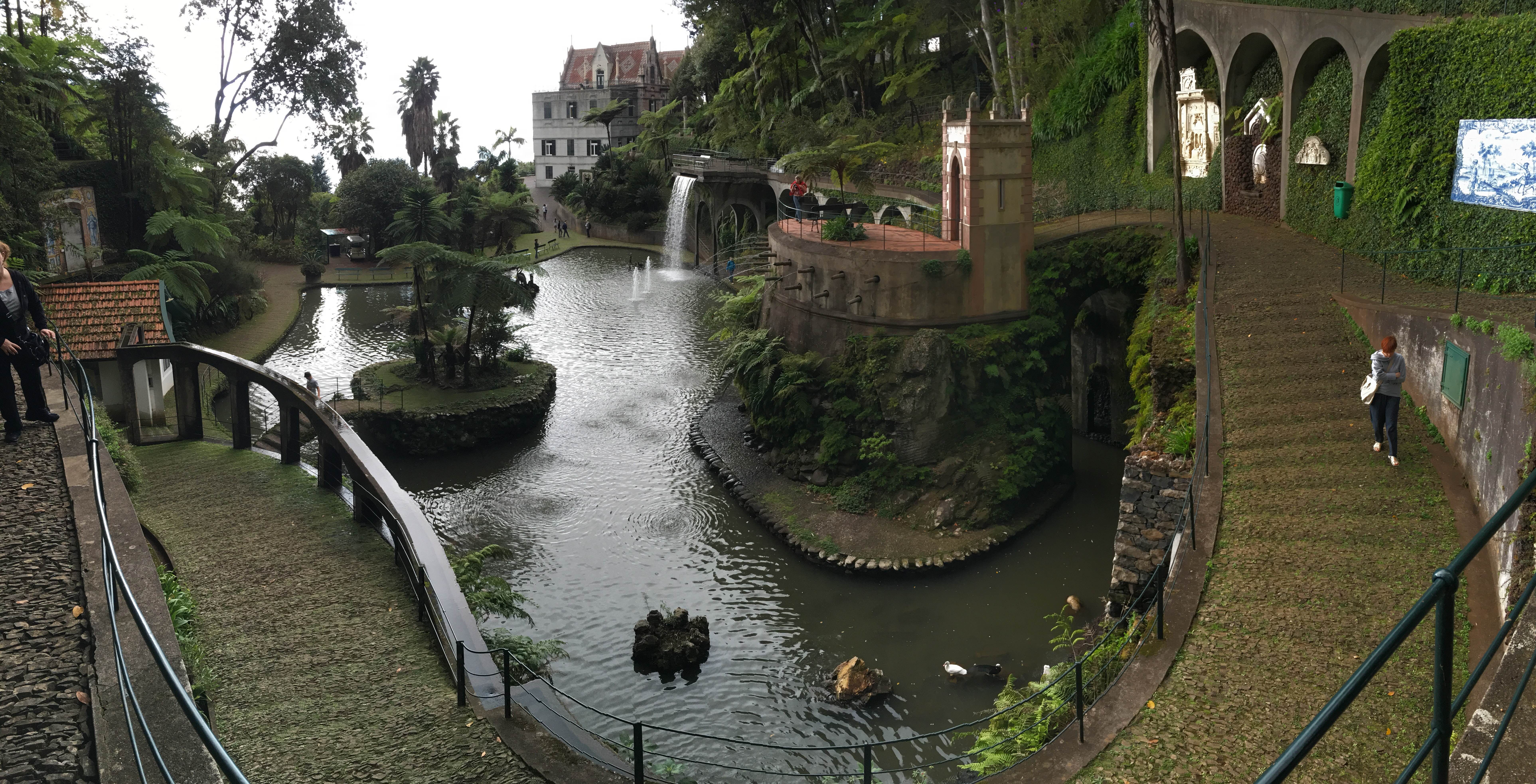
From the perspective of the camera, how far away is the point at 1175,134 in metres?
19.1

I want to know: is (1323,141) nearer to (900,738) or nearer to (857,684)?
(857,684)

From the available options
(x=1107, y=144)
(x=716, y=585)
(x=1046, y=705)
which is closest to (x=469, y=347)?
(x=716, y=585)

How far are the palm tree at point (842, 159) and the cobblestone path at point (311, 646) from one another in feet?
70.2

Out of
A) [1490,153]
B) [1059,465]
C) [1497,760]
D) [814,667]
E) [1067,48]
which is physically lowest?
[814,667]

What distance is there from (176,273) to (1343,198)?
33736mm

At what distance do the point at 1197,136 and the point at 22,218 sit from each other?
31.6m

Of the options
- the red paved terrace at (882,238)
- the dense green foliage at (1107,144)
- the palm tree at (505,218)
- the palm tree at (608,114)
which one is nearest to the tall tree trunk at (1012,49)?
the dense green foliage at (1107,144)

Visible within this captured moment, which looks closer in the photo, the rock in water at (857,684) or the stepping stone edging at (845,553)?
the rock in water at (857,684)

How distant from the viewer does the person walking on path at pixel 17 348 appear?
10742mm

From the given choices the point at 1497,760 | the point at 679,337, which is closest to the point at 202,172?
the point at 679,337

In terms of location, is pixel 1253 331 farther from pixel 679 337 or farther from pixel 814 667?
pixel 679 337

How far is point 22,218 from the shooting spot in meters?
29.0

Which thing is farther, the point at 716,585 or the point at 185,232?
the point at 185,232

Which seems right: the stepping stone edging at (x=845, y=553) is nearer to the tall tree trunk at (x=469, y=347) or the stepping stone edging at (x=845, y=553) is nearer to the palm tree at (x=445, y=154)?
the tall tree trunk at (x=469, y=347)
